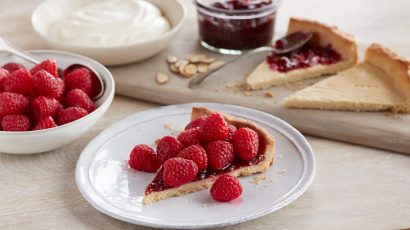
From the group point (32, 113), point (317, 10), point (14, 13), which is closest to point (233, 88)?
point (32, 113)

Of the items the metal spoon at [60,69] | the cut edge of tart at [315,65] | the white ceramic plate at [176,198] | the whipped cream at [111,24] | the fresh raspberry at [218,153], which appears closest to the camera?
the white ceramic plate at [176,198]

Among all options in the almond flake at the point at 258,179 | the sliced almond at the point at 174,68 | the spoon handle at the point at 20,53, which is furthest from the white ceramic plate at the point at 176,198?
the spoon handle at the point at 20,53

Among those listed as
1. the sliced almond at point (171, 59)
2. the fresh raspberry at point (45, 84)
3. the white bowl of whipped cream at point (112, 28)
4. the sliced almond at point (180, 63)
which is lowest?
the sliced almond at point (171, 59)

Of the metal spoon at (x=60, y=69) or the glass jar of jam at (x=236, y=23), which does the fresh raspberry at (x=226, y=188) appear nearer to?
the metal spoon at (x=60, y=69)

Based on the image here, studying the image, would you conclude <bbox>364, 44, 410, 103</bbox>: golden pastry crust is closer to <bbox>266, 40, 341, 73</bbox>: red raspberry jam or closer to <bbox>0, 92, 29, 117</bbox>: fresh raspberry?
<bbox>266, 40, 341, 73</bbox>: red raspberry jam

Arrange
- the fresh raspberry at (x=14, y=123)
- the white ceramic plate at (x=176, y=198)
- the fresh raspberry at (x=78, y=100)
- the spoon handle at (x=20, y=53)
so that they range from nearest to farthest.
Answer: the white ceramic plate at (x=176, y=198)
the fresh raspberry at (x=14, y=123)
the fresh raspberry at (x=78, y=100)
the spoon handle at (x=20, y=53)

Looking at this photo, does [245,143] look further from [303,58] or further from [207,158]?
[303,58]

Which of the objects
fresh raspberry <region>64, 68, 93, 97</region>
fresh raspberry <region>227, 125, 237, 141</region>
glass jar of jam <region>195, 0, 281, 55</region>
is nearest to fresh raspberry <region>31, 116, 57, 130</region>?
fresh raspberry <region>64, 68, 93, 97</region>
